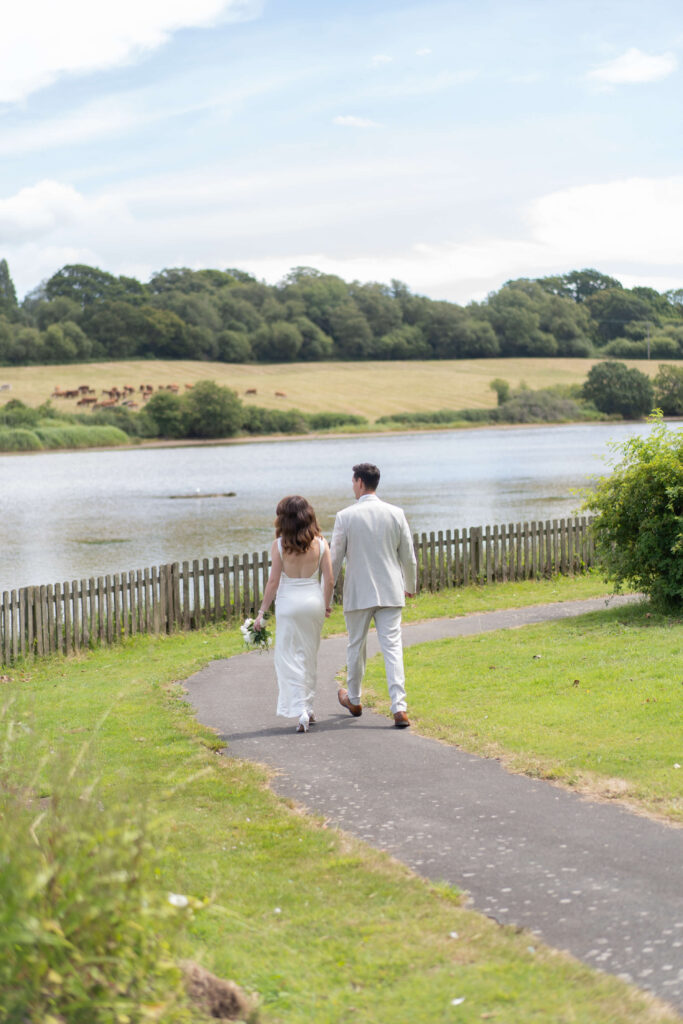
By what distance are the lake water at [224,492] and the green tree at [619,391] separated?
29018mm

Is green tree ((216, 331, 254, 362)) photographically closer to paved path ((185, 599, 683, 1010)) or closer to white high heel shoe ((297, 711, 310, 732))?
paved path ((185, 599, 683, 1010))

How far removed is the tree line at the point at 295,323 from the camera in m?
137

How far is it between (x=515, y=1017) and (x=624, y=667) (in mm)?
6247

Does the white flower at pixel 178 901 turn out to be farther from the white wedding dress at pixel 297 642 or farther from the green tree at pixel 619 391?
the green tree at pixel 619 391

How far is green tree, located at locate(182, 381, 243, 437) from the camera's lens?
98.8 metres

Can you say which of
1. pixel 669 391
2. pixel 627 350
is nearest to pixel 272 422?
pixel 669 391

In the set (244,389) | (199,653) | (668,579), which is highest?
(244,389)

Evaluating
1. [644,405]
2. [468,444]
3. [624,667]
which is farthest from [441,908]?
[644,405]

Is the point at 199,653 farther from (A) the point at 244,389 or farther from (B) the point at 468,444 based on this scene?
(A) the point at 244,389

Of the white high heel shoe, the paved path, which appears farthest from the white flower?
the white high heel shoe

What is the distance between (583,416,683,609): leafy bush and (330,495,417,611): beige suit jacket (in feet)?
14.7

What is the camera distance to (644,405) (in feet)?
392

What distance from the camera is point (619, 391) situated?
120875 millimetres

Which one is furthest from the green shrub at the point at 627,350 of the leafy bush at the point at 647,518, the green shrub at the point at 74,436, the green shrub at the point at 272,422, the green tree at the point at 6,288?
the leafy bush at the point at 647,518
